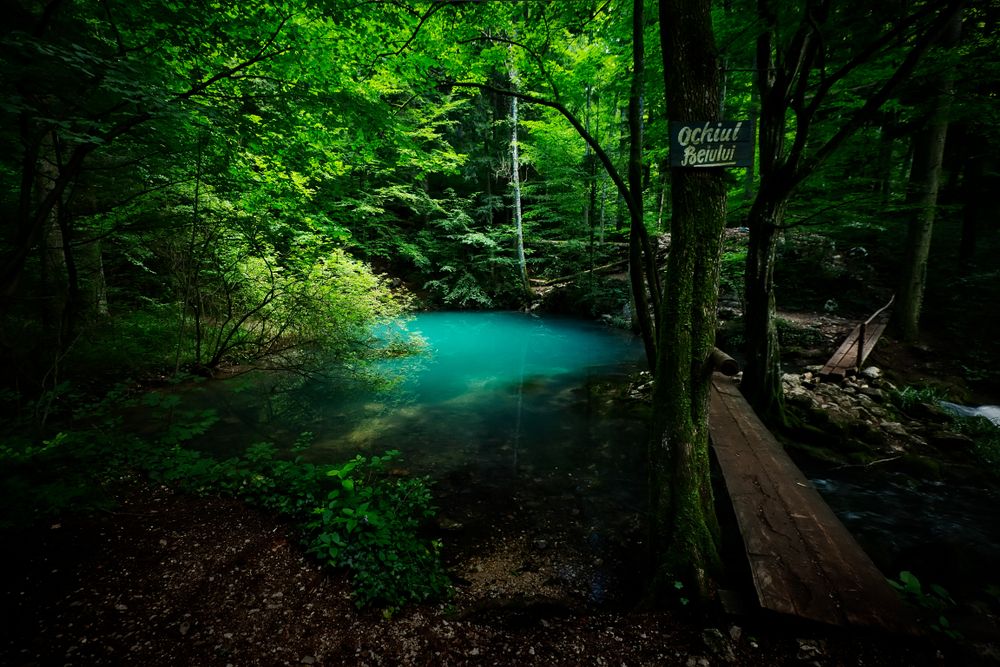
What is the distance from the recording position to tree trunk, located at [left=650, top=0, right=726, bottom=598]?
2754 millimetres

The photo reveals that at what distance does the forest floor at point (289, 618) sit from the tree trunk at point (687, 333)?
41 centimetres

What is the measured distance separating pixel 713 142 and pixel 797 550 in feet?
9.74

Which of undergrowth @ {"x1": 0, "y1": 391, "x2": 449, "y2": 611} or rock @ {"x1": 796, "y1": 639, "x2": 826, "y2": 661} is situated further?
undergrowth @ {"x1": 0, "y1": 391, "x2": 449, "y2": 611}

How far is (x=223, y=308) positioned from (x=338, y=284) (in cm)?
253

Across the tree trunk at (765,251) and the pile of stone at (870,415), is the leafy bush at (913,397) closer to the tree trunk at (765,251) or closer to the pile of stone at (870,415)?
the pile of stone at (870,415)

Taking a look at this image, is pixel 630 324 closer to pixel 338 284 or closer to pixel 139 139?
pixel 338 284

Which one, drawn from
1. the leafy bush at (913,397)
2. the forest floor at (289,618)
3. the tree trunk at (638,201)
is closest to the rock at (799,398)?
the leafy bush at (913,397)

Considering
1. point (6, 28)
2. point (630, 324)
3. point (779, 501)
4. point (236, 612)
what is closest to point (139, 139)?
point (6, 28)

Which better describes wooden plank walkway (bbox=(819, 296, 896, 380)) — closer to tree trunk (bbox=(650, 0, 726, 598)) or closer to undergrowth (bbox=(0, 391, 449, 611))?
tree trunk (bbox=(650, 0, 726, 598))

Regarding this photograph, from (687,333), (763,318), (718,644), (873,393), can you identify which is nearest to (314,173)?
(687,333)

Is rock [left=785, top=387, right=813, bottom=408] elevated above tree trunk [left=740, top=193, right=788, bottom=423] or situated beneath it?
situated beneath

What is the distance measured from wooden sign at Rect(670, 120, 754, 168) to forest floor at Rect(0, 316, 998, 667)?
116 inches

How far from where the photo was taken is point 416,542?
3445 mm

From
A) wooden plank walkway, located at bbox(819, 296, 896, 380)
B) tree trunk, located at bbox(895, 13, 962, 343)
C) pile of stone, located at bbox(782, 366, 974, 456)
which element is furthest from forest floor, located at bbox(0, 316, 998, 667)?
tree trunk, located at bbox(895, 13, 962, 343)
